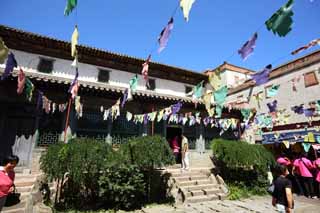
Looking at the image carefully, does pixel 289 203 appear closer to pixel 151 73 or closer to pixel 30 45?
pixel 151 73

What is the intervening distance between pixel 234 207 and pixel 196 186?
5.76 feet

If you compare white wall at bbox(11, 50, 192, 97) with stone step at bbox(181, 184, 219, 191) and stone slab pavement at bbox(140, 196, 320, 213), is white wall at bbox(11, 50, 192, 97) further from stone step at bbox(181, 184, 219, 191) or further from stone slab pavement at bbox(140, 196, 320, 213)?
stone slab pavement at bbox(140, 196, 320, 213)

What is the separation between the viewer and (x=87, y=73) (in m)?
12.5

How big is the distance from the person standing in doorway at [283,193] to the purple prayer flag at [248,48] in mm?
2538

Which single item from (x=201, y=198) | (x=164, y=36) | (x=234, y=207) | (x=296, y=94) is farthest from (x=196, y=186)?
(x=296, y=94)

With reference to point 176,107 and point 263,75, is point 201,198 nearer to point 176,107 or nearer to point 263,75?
point 176,107

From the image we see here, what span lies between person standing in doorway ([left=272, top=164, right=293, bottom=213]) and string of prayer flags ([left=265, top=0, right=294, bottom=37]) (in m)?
2.76

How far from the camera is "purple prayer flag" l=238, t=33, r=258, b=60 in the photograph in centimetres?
440

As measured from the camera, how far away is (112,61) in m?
13.2

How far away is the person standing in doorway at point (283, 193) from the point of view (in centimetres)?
407

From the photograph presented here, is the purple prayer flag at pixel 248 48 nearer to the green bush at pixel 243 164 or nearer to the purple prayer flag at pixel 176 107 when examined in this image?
the purple prayer flag at pixel 176 107

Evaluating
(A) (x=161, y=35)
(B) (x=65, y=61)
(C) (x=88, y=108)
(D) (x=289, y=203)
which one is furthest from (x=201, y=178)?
(B) (x=65, y=61)

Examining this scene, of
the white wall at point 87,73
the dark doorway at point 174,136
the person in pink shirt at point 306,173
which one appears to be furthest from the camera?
the dark doorway at point 174,136

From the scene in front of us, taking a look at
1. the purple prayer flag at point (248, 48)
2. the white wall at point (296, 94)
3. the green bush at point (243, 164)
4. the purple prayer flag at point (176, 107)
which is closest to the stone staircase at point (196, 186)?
the green bush at point (243, 164)
